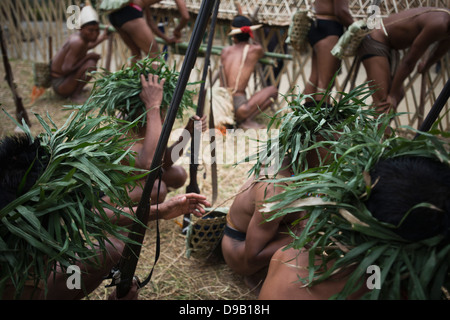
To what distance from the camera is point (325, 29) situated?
11.9ft

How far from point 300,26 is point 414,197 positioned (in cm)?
309

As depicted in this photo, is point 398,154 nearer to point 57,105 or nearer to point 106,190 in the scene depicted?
point 106,190

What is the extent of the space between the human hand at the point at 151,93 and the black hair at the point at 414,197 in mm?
1551

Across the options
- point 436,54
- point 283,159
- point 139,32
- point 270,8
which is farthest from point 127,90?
Result: point 270,8

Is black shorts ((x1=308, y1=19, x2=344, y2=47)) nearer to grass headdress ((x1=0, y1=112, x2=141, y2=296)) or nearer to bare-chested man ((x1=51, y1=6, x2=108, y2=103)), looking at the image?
bare-chested man ((x1=51, y1=6, x2=108, y2=103))

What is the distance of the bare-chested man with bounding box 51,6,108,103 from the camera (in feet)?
15.5

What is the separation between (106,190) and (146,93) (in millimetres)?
1143

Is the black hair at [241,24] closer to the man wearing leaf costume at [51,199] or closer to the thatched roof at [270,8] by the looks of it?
the thatched roof at [270,8]

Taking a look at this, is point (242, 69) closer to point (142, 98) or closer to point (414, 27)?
point (414, 27)

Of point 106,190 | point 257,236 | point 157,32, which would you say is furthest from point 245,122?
point 106,190

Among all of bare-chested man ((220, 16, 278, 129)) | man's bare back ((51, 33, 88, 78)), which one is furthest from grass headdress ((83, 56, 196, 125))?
man's bare back ((51, 33, 88, 78))

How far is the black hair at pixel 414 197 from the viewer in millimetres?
1017

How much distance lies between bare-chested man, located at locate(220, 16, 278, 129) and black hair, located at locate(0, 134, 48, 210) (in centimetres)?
332

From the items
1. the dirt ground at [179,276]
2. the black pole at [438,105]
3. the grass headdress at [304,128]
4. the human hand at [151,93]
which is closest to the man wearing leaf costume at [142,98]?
the human hand at [151,93]
